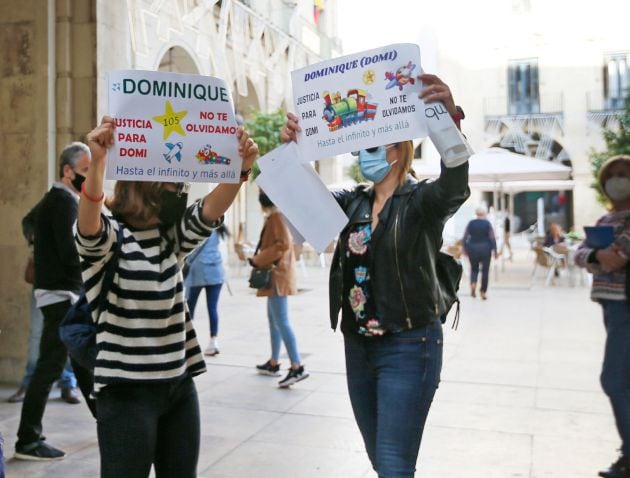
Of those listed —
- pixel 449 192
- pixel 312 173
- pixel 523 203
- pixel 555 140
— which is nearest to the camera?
pixel 449 192

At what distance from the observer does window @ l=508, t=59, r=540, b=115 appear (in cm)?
3550

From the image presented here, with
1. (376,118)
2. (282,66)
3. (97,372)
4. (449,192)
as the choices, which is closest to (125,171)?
(97,372)

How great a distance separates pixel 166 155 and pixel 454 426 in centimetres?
340

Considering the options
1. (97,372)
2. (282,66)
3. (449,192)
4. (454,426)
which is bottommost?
(454,426)

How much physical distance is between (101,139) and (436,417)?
12.3 feet

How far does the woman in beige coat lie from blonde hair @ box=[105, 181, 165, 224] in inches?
154

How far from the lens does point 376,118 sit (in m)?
2.76

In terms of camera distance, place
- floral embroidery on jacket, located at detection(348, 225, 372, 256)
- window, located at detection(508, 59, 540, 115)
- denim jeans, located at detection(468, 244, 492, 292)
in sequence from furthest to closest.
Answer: window, located at detection(508, 59, 540, 115)
denim jeans, located at detection(468, 244, 492, 292)
floral embroidery on jacket, located at detection(348, 225, 372, 256)

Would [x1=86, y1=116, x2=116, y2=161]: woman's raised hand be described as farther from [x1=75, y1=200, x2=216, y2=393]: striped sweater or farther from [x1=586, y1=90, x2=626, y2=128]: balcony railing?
[x1=586, y1=90, x2=626, y2=128]: balcony railing

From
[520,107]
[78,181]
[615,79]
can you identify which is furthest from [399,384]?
[520,107]

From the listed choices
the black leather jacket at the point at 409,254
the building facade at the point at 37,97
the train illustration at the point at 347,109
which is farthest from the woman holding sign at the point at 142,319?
the building facade at the point at 37,97

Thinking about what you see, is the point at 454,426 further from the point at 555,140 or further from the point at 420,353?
the point at 555,140

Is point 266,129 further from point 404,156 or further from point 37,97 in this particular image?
point 404,156

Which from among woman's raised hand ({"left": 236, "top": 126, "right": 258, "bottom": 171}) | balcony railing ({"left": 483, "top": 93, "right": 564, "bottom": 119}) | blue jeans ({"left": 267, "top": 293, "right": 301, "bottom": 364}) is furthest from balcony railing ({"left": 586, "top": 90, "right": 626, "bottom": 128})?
woman's raised hand ({"left": 236, "top": 126, "right": 258, "bottom": 171})
